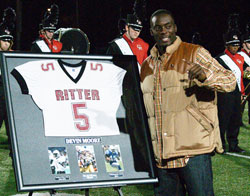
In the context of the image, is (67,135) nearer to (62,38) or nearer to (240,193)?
(240,193)

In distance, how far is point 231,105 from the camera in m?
8.34

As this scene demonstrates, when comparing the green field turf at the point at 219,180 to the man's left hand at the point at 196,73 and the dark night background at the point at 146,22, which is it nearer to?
the man's left hand at the point at 196,73

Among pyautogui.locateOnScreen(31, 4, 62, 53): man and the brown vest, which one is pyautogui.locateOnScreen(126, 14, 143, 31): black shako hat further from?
the brown vest

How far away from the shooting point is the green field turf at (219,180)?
225 inches

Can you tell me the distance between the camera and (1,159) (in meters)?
7.43

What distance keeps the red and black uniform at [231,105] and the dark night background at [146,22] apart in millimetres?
7347

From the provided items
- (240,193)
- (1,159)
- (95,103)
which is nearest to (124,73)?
(95,103)

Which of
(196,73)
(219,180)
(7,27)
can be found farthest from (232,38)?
(196,73)

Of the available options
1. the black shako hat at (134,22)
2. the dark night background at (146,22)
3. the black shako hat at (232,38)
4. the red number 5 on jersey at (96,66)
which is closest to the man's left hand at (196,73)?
the red number 5 on jersey at (96,66)

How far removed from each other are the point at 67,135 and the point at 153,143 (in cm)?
53

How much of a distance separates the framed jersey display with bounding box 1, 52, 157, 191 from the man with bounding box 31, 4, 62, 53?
4.84 m

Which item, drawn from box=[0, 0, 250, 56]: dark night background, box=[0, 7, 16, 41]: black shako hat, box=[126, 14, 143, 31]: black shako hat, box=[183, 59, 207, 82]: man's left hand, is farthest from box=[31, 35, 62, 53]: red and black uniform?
box=[0, 0, 250, 56]: dark night background

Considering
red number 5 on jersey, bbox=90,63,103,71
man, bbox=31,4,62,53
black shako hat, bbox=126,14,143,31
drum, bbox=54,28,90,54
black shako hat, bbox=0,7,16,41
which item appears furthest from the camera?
man, bbox=31,4,62,53

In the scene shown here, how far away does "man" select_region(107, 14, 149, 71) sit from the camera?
7.59 m
